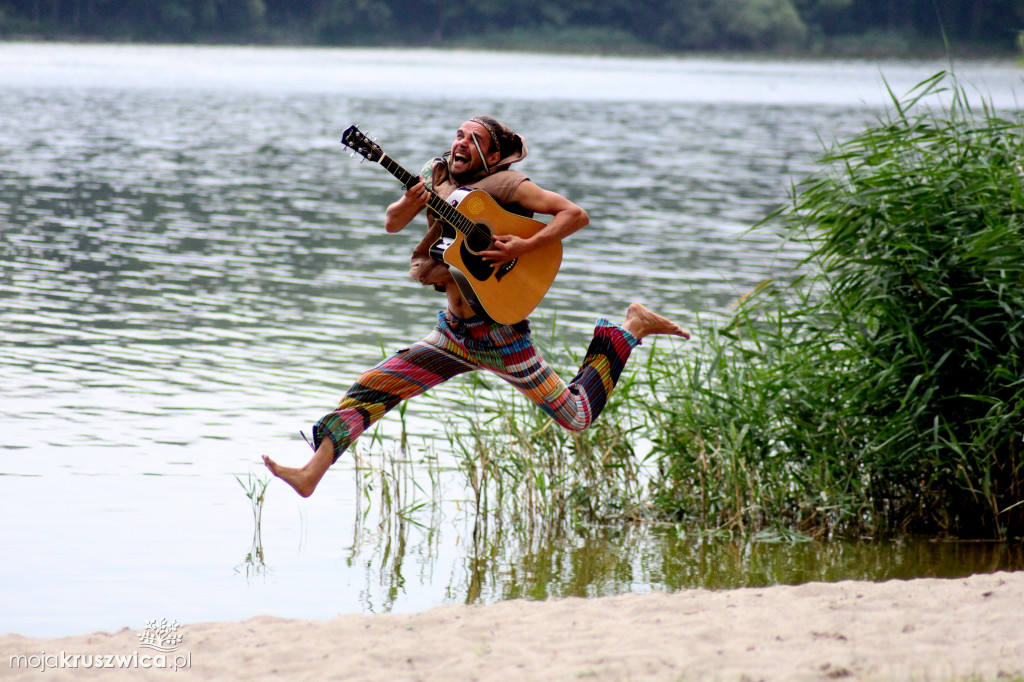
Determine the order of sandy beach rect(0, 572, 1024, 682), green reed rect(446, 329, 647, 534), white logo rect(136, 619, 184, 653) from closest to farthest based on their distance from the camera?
sandy beach rect(0, 572, 1024, 682) → white logo rect(136, 619, 184, 653) → green reed rect(446, 329, 647, 534)

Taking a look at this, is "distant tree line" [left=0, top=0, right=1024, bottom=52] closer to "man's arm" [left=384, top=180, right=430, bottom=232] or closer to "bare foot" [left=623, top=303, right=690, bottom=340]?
"bare foot" [left=623, top=303, right=690, bottom=340]

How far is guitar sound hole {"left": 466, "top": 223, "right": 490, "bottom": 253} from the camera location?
5.58 m

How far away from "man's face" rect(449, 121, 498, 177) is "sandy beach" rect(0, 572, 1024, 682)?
1874 mm

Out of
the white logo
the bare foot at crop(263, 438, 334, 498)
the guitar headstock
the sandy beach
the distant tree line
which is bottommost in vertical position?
the white logo

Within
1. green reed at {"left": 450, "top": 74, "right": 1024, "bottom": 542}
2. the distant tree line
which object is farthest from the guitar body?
the distant tree line

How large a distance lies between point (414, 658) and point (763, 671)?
4.10ft

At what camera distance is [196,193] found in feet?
72.4

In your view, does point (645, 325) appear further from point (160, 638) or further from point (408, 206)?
point (160, 638)

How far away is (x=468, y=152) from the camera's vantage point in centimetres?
561

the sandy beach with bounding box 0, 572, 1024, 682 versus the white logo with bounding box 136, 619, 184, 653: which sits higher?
the sandy beach with bounding box 0, 572, 1024, 682

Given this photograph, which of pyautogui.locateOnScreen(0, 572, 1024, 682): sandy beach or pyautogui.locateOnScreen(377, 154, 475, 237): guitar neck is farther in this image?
pyautogui.locateOnScreen(377, 154, 475, 237): guitar neck

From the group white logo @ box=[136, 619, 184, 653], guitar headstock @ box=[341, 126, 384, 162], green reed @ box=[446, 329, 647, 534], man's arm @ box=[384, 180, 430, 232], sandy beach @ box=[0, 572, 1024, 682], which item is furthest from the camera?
green reed @ box=[446, 329, 647, 534]

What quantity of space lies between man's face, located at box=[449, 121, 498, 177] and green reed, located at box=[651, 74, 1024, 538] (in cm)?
204

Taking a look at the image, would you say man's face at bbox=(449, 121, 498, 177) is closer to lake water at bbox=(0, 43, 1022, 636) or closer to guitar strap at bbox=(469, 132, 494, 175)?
guitar strap at bbox=(469, 132, 494, 175)
